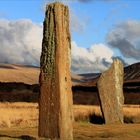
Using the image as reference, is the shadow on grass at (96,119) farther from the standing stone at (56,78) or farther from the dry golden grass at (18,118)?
the standing stone at (56,78)

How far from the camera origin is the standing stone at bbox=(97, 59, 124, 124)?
33.9 metres

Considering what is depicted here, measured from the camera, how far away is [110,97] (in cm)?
3431

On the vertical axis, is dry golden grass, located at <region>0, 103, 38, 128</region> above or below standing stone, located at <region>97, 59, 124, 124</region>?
below

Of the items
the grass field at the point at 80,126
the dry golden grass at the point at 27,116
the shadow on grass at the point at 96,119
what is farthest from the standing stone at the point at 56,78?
the shadow on grass at the point at 96,119

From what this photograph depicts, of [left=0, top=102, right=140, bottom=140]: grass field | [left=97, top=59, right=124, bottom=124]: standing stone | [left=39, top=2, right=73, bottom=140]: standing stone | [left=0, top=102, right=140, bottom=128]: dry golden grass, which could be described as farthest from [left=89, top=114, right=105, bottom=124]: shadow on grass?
[left=39, top=2, right=73, bottom=140]: standing stone

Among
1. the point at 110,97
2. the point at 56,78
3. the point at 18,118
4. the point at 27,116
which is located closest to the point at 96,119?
the point at 110,97

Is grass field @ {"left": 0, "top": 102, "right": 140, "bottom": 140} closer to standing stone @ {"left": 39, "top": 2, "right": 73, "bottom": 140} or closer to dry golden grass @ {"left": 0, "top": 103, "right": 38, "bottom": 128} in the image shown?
dry golden grass @ {"left": 0, "top": 103, "right": 38, "bottom": 128}

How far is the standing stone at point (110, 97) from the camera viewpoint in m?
33.9

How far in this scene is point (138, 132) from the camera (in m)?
25.5

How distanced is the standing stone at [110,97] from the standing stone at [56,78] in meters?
12.3

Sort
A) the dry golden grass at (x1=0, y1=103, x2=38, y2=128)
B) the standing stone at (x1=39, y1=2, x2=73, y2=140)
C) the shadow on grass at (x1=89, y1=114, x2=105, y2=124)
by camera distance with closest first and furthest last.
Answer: the standing stone at (x1=39, y1=2, x2=73, y2=140) < the dry golden grass at (x1=0, y1=103, x2=38, y2=128) < the shadow on grass at (x1=89, y1=114, x2=105, y2=124)

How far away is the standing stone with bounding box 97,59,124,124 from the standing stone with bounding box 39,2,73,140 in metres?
12.3

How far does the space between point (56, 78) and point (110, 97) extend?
13249 millimetres

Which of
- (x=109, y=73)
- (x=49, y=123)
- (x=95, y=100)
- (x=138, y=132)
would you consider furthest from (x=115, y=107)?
(x=95, y=100)
